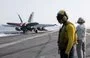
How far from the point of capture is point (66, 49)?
20.7 feet

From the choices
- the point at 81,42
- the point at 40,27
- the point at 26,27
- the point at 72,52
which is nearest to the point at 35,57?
the point at 81,42

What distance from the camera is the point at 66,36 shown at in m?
6.38

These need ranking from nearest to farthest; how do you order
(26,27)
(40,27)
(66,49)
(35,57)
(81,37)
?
(66,49) < (81,37) < (35,57) < (26,27) < (40,27)

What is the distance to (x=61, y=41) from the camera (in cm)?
643

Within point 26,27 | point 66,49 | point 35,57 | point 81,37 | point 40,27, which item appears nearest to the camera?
point 66,49

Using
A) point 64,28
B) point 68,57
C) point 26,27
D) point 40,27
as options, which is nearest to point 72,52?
point 68,57

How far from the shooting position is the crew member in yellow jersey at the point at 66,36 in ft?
20.7

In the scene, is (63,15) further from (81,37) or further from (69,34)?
(81,37)

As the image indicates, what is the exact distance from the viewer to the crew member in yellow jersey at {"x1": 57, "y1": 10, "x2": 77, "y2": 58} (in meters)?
6.30

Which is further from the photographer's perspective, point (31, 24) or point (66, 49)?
point (31, 24)

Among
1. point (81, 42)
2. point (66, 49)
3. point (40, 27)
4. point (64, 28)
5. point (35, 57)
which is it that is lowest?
point (40, 27)

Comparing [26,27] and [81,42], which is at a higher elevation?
[81,42]

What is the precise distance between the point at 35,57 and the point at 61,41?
8.34 metres

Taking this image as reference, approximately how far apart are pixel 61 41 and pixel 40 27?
7047cm
